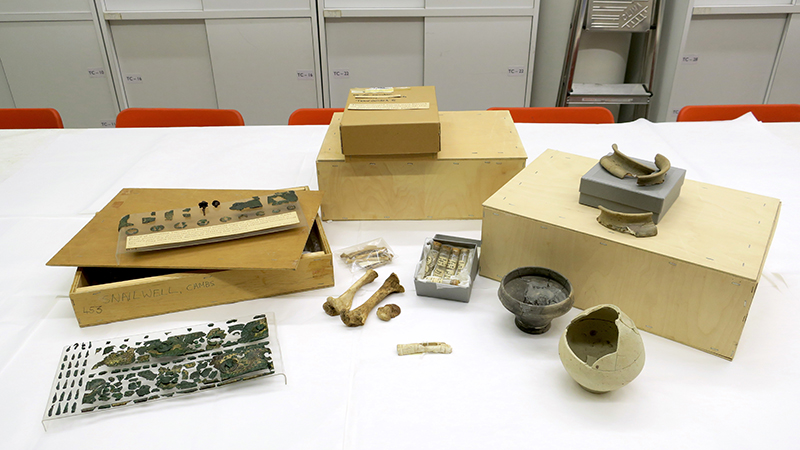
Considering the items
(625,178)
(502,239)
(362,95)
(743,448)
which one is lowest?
(743,448)

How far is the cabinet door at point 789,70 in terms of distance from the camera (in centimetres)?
304

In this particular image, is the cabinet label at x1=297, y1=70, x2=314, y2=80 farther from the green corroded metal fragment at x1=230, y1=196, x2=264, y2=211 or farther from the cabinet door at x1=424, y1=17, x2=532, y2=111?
the green corroded metal fragment at x1=230, y1=196, x2=264, y2=211

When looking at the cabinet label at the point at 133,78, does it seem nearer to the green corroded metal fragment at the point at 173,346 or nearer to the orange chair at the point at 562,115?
the orange chair at the point at 562,115

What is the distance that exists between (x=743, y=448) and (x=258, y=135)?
1.79m

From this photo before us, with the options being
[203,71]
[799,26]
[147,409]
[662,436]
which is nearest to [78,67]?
[203,71]

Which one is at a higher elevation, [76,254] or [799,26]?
[799,26]

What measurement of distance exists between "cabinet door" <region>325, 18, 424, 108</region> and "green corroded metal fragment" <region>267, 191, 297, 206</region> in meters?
2.14

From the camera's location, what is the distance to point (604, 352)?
921 mm

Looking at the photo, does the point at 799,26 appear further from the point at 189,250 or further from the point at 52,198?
the point at 52,198

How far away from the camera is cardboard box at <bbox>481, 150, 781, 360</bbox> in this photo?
3.01ft

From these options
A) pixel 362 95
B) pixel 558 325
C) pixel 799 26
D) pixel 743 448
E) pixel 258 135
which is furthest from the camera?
pixel 799 26

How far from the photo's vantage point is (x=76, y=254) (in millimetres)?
1077

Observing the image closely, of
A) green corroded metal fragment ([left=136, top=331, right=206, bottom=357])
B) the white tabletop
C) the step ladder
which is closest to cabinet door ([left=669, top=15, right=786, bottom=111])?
the step ladder

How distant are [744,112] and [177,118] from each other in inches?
93.4
